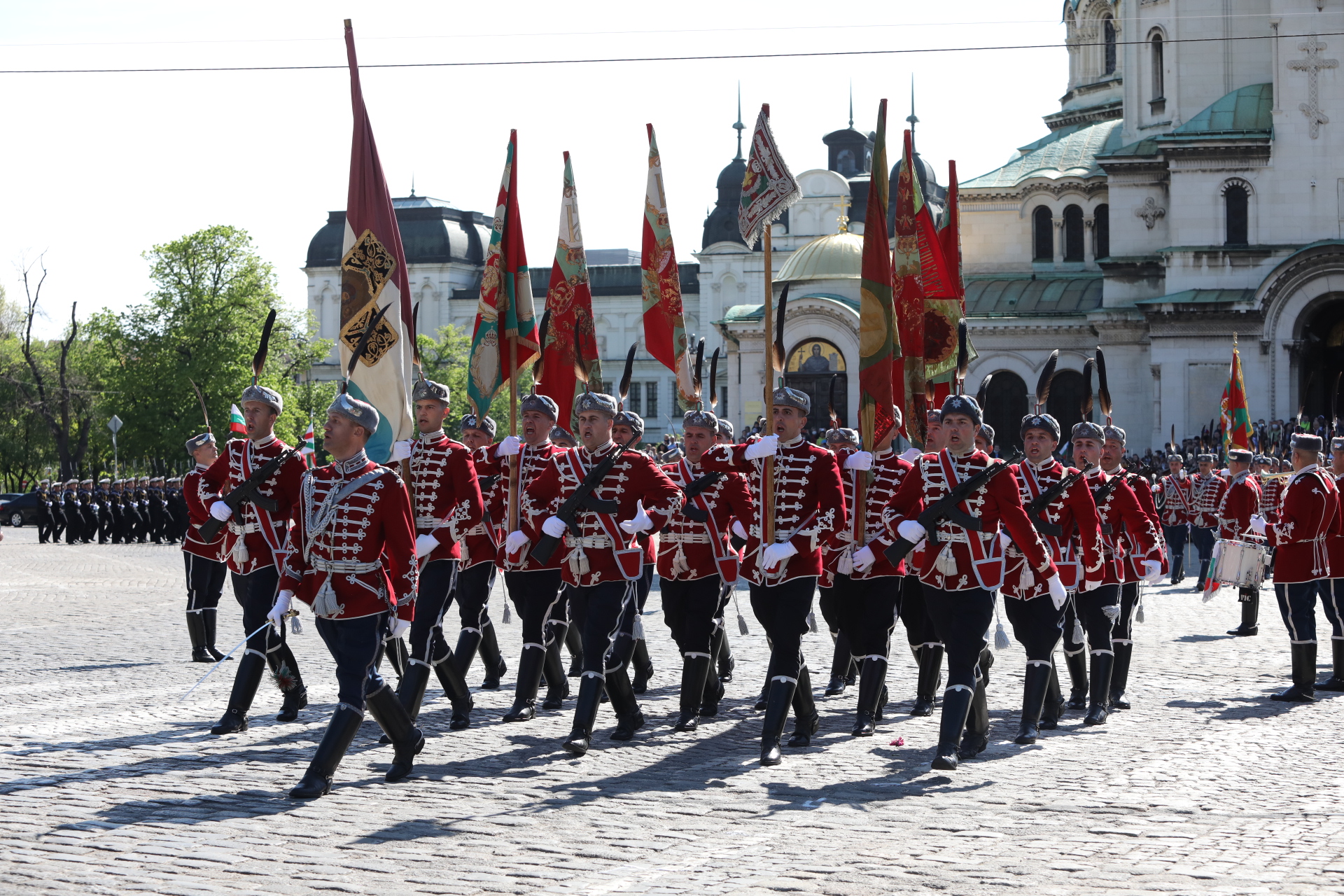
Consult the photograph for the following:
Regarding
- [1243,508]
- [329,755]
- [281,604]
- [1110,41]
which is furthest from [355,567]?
[1110,41]

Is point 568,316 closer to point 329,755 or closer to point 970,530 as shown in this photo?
point 970,530

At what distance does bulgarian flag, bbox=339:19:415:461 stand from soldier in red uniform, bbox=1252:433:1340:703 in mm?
6702

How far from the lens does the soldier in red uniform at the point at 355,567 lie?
26.8ft

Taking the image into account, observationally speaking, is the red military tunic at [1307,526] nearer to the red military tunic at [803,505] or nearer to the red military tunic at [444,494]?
the red military tunic at [803,505]

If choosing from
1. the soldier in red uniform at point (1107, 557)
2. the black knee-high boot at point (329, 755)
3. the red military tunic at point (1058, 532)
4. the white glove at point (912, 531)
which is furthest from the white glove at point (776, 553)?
the soldier in red uniform at point (1107, 557)

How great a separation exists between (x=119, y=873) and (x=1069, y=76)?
6333 cm

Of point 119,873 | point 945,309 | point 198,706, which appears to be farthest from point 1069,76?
point 119,873

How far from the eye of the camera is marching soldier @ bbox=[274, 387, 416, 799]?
26.8 feet

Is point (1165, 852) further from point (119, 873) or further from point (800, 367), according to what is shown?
point (800, 367)

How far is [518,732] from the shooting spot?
1010cm

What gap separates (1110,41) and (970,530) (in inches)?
2241

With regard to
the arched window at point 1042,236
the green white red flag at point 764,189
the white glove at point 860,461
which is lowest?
the white glove at point 860,461

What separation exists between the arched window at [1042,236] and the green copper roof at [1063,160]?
131 cm

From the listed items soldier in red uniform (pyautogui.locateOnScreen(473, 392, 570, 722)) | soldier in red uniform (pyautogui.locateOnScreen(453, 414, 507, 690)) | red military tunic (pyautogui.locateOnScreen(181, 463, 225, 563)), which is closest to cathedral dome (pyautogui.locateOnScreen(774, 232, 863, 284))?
red military tunic (pyautogui.locateOnScreen(181, 463, 225, 563))
